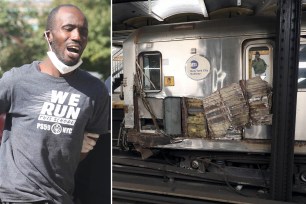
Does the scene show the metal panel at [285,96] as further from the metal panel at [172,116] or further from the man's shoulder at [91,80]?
the man's shoulder at [91,80]

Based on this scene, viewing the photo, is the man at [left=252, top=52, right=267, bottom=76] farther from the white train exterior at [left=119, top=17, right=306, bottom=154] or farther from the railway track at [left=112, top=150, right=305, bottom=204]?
the railway track at [left=112, top=150, right=305, bottom=204]

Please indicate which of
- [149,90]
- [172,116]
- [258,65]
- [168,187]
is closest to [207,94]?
[172,116]

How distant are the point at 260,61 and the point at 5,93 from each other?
14.2 ft

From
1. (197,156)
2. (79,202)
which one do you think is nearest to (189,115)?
(197,156)

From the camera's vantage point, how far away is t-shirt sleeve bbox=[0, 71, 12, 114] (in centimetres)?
179

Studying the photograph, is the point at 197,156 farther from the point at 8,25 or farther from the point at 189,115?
the point at 8,25

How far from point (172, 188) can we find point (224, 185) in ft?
3.11

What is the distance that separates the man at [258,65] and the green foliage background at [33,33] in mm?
3943

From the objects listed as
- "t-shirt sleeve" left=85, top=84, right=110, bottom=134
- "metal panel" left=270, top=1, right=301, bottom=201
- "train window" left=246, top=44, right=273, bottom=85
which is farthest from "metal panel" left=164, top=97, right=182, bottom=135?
"t-shirt sleeve" left=85, top=84, right=110, bottom=134

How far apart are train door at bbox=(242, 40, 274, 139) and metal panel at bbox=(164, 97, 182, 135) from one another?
43.9 inches

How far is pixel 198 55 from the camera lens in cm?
564

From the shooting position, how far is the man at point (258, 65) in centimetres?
527

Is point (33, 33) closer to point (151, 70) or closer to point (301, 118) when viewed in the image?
point (151, 70)

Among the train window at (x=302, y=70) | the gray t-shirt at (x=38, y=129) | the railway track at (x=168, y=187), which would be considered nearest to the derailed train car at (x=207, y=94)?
the train window at (x=302, y=70)
